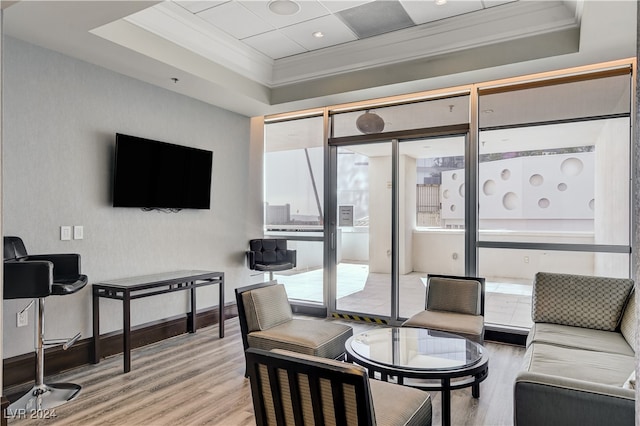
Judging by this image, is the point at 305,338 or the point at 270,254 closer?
the point at 305,338

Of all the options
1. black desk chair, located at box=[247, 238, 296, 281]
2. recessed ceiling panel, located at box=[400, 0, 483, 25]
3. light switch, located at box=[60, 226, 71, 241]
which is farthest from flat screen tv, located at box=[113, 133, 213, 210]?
recessed ceiling panel, located at box=[400, 0, 483, 25]

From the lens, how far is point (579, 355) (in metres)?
2.70

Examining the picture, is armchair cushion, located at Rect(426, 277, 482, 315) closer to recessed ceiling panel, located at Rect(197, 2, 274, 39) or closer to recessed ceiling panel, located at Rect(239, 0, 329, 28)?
recessed ceiling panel, located at Rect(239, 0, 329, 28)

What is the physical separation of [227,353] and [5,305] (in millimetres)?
1887

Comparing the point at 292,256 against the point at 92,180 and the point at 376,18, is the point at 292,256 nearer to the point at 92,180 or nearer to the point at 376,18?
the point at 92,180

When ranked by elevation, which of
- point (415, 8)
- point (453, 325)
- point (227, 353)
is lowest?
point (227, 353)

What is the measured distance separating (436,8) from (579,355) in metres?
3.08

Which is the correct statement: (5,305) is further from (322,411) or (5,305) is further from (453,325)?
(453,325)

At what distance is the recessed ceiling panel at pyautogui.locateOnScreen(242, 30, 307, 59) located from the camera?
4.33 m

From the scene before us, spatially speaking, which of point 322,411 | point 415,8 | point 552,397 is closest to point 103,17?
point 415,8

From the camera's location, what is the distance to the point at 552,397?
1.80m

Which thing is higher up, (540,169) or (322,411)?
(540,169)

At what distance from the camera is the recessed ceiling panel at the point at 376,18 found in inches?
149

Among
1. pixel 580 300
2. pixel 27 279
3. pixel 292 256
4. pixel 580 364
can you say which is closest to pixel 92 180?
pixel 27 279
